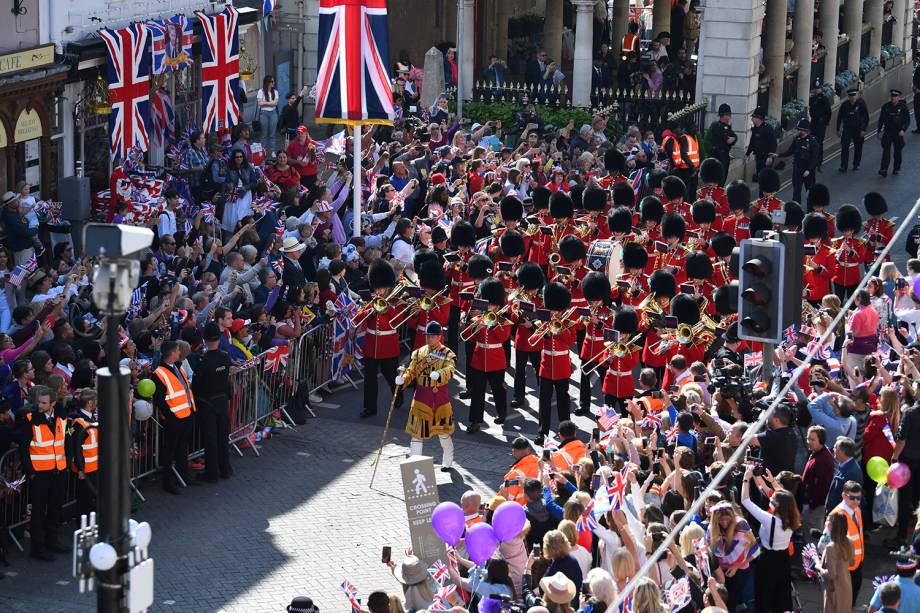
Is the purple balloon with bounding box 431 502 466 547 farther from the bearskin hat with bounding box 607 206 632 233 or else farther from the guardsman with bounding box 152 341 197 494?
the bearskin hat with bounding box 607 206 632 233

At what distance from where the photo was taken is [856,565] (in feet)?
41.1

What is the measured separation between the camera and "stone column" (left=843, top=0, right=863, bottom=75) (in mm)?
37688

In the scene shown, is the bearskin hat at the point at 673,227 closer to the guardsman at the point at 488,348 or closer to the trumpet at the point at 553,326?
the trumpet at the point at 553,326

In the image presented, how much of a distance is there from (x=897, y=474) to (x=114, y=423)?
7.57 metres

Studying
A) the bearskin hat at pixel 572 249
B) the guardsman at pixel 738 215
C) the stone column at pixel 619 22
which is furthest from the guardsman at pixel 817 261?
the stone column at pixel 619 22

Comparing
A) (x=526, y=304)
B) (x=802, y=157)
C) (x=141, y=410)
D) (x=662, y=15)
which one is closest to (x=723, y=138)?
(x=802, y=157)

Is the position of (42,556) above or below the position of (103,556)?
below

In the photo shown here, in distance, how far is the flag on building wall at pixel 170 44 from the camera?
23.6 metres

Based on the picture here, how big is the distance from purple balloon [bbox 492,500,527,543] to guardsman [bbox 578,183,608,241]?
1014 cm

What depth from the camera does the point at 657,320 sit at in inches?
707

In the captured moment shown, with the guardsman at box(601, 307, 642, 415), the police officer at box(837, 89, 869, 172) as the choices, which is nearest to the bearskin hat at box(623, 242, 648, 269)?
the guardsman at box(601, 307, 642, 415)

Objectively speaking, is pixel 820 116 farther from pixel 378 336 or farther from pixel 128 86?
pixel 378 336

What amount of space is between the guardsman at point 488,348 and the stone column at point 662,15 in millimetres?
21240

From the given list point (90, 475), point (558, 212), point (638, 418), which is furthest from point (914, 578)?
point (558, 212)
